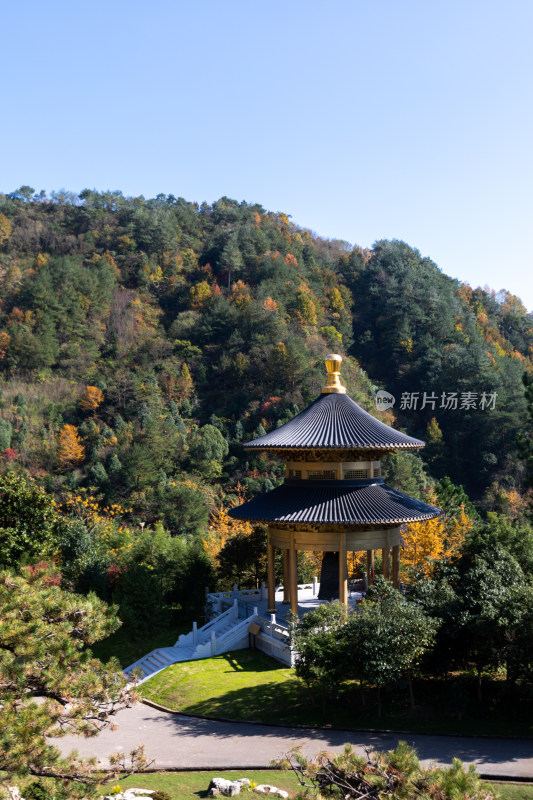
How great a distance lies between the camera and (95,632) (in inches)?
→ 448

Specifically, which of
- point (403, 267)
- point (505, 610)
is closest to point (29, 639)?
point (505, 610)

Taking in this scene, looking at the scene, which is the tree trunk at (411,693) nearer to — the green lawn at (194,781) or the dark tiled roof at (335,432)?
the green lawn at (194,781)

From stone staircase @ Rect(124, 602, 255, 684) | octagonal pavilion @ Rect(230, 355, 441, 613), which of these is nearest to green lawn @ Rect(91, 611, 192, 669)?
stone staircase @ Rect(124, 602, 255, 684)

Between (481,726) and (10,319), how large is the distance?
238ft

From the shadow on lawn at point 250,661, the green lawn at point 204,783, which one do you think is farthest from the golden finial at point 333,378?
the green lawn at point 204,783

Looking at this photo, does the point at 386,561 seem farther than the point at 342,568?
Yes

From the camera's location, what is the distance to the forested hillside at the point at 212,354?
59.5m

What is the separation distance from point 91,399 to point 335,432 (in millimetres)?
51268

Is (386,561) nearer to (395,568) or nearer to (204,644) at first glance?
(395,568)

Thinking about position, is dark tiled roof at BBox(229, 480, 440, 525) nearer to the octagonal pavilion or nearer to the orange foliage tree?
the octagonal pavilion

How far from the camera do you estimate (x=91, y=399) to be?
6825 centimetres

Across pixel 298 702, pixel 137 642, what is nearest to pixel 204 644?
pixel 298 702

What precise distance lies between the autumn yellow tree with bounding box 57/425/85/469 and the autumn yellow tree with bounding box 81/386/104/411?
7.23m

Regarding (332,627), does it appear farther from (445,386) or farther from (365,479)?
(445,386)
